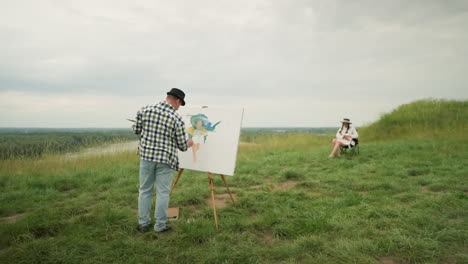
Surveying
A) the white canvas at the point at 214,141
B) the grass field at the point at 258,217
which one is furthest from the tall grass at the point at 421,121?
the white canvas at the point at 214,141

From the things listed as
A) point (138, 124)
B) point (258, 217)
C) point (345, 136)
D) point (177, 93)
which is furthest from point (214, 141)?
point (345, 136)

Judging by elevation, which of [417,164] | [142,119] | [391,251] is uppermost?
[142,119]

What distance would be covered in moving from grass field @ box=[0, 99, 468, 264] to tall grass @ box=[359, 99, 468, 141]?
7741 mm

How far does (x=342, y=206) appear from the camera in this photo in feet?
13.7

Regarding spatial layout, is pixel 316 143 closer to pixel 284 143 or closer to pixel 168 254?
pixel 284 143

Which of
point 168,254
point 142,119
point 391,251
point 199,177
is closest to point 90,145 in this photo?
point 199,177

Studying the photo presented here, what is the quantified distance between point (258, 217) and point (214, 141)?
52.6 inches

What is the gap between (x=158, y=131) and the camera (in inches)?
128

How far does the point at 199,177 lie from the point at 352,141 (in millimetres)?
5539

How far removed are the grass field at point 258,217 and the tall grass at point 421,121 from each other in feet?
25.4

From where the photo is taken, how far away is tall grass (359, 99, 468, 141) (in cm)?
1363

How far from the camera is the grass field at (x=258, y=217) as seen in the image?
8.93ft

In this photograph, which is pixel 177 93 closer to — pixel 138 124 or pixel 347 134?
pixel 138 124

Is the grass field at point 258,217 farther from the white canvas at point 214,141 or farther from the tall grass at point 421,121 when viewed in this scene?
the tall grass at point 421,121
